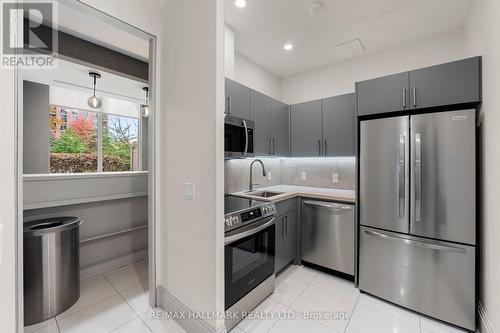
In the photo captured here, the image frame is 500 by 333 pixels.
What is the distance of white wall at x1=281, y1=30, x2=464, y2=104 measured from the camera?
2.50 meters

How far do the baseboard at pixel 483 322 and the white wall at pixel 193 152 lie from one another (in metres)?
1.95

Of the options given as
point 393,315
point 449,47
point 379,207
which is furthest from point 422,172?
point 449,47

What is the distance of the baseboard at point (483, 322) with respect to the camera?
152cm

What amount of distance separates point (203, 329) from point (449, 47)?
3880 millimetres

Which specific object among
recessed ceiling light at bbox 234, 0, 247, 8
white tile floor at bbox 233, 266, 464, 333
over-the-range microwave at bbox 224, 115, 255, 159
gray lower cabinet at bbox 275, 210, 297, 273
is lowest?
white tile floor at bbox 233, 266, 464, 333

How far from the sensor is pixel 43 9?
182cm

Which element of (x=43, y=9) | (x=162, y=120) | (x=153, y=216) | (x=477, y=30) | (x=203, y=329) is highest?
(x=43, y=9)

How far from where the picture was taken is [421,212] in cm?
192

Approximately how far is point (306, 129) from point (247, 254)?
2072mm

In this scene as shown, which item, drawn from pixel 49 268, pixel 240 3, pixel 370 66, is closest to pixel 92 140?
pixel 49 268

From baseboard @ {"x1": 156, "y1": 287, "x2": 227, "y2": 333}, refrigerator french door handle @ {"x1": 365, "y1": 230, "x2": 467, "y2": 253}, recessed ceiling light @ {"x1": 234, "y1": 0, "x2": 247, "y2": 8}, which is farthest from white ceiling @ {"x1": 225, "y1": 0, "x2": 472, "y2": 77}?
baseboard @ {"x1": 156, "y1": 287, "x2": 227, "y2": 333}

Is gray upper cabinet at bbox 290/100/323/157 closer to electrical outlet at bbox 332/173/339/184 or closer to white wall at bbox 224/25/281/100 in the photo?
electrical outlet at bbox 332/173/339/184

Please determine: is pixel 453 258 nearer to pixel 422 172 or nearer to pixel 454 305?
pixel 454 305

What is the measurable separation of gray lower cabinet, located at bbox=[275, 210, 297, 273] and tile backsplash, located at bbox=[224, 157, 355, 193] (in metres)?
0.77
